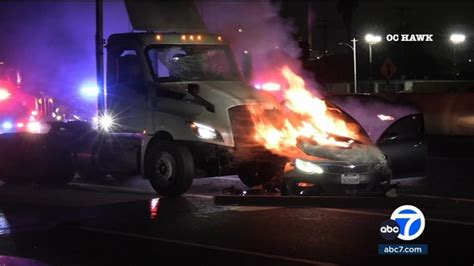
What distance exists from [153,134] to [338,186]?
10.8 feet

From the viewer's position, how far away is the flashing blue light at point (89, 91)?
44.9 ft

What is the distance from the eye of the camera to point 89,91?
47.6ft

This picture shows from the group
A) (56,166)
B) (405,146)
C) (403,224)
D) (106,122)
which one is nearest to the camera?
(403,224)

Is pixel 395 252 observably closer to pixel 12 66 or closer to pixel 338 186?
pixel 338 186

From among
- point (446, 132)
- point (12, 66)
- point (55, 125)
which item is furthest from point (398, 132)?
point (446, 132)

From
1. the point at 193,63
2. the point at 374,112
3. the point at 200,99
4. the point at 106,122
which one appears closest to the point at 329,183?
the point at 374,112

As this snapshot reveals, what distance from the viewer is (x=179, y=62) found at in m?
11.0

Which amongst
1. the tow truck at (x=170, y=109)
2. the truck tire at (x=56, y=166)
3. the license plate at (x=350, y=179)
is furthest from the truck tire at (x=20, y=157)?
the license plate at (x=350, y=179)

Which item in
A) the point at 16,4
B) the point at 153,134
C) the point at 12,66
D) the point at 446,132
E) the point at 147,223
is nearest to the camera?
the point at 147,223

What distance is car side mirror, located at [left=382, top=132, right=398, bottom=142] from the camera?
10.1 metres

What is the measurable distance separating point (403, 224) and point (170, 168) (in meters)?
4.75

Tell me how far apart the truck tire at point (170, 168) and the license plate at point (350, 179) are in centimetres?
253

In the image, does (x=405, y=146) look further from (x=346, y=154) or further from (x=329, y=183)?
(x=329, y=183)

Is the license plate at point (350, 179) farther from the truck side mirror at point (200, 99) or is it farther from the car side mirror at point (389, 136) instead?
the truck side mirror at point (200, 99)
